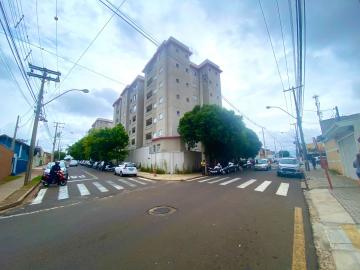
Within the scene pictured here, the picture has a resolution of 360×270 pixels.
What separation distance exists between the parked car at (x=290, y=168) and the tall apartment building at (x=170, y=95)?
1140 cm

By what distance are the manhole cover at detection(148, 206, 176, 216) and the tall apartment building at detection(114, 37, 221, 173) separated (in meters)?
19.3

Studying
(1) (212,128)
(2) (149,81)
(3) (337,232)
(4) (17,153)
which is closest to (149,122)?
(2) (149,81)

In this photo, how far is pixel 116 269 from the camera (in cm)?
320

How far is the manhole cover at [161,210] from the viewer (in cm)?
658

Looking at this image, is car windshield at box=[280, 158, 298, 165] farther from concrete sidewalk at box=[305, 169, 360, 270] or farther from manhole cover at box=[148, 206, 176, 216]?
manhole cover at box=[148, 206, 176, 216]

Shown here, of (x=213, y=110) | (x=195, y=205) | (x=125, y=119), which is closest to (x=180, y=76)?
(x=213, y=110)

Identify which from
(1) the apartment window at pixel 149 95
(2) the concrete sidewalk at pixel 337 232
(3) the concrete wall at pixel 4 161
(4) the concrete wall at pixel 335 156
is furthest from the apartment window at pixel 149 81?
(2) the concrete sidewalk at pixel 337 232

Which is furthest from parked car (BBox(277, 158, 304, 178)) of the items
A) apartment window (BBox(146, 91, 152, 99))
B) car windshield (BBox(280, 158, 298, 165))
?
apartment window (BBox(146, 91, 152, 99))

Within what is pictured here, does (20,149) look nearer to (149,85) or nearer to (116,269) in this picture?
(149,85)

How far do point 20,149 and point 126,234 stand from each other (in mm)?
37804

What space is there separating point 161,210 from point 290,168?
52.2 feet

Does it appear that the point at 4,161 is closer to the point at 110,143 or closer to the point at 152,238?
the point at 110,143

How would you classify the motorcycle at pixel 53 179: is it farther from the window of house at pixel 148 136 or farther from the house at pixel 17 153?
the window of house at pixel 148 136

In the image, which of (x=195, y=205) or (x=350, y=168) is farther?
(x=350, y=168)
